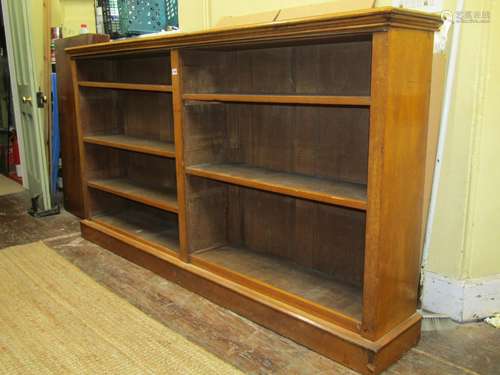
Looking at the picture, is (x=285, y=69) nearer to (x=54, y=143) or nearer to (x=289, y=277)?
(x=289, y=277)

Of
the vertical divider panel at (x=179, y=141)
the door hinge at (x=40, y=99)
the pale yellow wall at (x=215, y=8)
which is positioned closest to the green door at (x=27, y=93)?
the door hinge at (x=40, y=99)

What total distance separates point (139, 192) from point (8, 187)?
2605 mm

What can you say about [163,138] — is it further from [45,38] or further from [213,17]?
[45,38]

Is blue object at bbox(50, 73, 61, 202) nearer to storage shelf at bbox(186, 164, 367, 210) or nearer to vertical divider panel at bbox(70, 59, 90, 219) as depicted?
vertical divider panel at bbox(70, 59, 90, 219)

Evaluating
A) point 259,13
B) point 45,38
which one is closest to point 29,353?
point 259,13

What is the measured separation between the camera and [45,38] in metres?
3.64

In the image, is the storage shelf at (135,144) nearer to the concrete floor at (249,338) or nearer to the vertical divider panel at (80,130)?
the vertical divider panel at (80,130)

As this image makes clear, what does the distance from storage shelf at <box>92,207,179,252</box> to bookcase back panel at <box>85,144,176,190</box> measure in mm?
231

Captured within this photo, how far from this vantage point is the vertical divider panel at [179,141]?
84.9 inches

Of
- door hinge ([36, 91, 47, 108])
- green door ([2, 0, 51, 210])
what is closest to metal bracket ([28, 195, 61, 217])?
green door ([2, 0, 51, 210])

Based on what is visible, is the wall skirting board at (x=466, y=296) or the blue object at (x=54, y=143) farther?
the blue object at (x=54, y=143)

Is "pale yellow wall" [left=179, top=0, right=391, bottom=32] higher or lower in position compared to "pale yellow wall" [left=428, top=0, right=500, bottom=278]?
higher

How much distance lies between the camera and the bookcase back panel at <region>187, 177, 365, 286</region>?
2.04 metres

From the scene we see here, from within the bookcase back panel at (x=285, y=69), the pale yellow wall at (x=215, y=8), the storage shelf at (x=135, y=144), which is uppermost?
the pale yellow wall at (x=215, y=8)
